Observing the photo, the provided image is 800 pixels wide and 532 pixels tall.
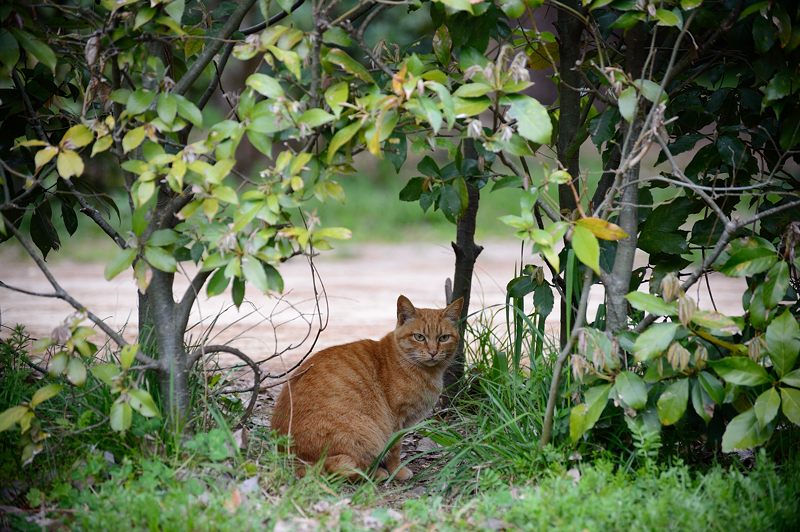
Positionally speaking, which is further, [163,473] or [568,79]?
[568,79]

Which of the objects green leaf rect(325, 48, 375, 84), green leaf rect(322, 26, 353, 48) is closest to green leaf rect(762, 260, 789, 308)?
green leaf rect(325, 48, 375, 84)

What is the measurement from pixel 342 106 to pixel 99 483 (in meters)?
1.59

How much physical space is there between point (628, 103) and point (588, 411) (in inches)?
43.5

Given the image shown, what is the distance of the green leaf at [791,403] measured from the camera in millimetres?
2743

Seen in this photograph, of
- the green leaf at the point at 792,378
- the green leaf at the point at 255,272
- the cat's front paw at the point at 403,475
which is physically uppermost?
the green leaf at the point at 255,272

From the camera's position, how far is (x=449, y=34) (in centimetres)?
322

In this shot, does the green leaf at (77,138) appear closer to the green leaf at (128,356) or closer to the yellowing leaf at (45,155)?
the yellowing leaf at (45,155)

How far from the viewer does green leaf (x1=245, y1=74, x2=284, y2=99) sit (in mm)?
2670

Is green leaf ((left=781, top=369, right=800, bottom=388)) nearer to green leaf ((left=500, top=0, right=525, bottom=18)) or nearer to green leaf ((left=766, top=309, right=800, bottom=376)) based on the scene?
green leaf ((left=766, top=309, right=800, bottom=376))

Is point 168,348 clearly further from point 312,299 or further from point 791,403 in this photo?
point 312,299

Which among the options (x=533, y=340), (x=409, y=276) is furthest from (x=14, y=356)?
(x=409, y=276)

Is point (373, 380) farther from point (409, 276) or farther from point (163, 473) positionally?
point (409, 276)

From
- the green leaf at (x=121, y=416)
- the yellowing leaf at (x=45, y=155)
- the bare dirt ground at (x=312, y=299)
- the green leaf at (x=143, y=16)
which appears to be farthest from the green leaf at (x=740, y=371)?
the yellowing leaf at (x=45, y=155)

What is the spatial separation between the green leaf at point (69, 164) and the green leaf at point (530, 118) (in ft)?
4.75
